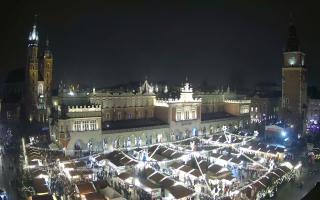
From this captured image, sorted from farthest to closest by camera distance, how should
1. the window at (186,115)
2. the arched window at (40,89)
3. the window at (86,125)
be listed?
the arched window at (40,89), the window at (186,115), the window at (86,125)

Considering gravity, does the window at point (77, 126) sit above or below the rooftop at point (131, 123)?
above

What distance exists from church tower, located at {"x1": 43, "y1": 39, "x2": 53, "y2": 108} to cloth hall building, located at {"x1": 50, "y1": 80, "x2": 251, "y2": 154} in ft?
18.5

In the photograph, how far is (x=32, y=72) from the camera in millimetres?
45938

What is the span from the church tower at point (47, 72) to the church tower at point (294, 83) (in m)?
36.5

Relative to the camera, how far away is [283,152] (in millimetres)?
33156

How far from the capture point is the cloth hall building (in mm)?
34875

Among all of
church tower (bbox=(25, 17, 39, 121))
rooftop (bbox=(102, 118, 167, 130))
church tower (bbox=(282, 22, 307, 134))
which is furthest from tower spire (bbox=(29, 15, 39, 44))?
church tower (bbox=(282, 22, 307, 134))

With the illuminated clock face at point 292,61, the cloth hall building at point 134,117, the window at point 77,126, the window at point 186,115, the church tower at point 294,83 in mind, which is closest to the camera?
the window at point 77,126

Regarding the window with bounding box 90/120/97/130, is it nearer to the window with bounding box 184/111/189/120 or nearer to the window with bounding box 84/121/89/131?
the window with bounding box 84/121/89/131

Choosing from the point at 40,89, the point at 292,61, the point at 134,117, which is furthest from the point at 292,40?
the point at 40,89

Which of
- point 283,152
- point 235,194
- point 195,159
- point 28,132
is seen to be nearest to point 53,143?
point 28,132

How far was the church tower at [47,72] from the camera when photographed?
4716cm

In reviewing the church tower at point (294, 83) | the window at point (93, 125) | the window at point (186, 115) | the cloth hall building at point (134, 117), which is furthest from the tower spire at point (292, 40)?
the window at point (93, 125)

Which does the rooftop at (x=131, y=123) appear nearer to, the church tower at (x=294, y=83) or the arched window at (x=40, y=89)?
the arched window at (x=40, y=89)
